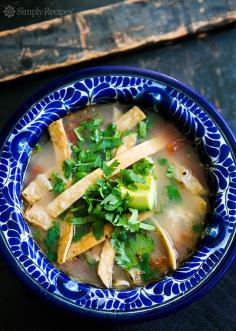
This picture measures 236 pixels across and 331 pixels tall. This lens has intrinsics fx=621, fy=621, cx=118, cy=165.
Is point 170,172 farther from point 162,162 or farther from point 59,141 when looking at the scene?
point 59,141

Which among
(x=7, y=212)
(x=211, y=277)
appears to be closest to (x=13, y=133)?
(x=7, y=212)

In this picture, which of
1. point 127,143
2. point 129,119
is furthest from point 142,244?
point 129,119

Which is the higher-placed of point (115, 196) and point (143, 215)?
point (115, 196)

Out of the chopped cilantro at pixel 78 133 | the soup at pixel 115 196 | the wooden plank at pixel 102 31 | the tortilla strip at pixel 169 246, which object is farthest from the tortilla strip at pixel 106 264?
the wooden plank at pixel 102 31

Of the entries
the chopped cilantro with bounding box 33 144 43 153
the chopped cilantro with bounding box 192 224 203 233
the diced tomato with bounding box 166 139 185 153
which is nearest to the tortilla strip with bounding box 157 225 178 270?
the chopped cilantro with bounding box 192 224 203 233

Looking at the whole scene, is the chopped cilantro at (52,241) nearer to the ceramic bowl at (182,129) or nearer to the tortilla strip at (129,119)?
the ceramic bowl at (182,129)

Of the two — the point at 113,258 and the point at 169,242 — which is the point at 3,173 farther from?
the point at 169,242

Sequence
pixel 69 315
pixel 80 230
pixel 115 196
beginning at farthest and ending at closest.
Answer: pixel 69 315 → pixel 80 230 → pixel 115 196

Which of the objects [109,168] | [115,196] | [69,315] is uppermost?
[109,168]
